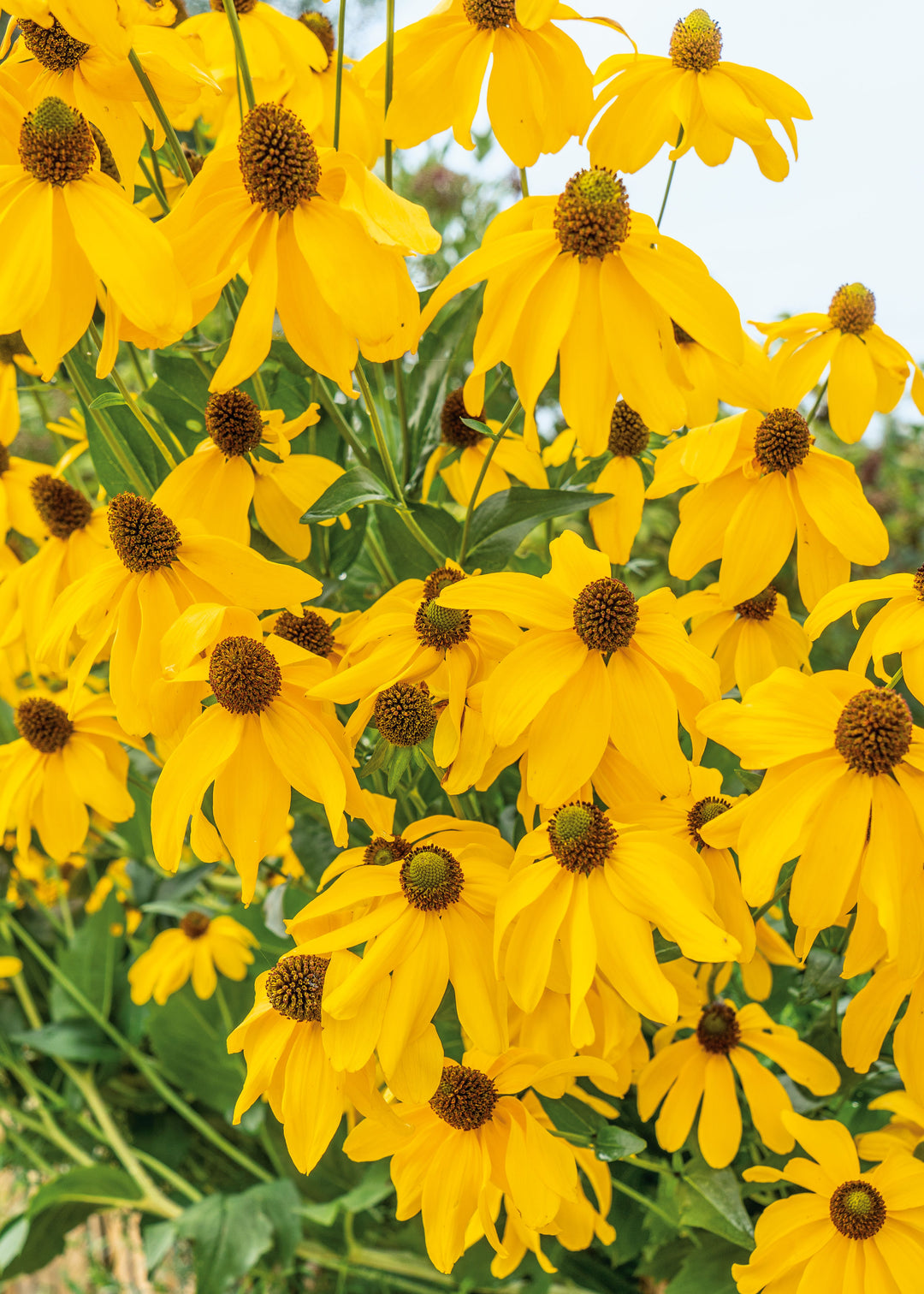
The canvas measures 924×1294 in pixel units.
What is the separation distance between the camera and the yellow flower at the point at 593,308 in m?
0.35

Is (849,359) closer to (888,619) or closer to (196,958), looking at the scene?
(888,619)

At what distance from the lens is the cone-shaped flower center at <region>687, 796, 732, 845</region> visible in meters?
0.40

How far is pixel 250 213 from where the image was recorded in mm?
359

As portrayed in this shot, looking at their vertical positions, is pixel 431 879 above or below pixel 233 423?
below

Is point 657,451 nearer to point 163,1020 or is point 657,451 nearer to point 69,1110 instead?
point 163,1020

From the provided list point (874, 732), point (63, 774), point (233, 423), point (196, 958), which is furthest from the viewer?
point (196, 958)

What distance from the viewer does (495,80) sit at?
409 millimetres

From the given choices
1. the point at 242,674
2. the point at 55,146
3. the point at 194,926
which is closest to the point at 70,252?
the point at 55,146

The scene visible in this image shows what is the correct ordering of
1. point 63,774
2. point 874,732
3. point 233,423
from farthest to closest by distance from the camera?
point 63,774 < point 233,423 < point 874,732

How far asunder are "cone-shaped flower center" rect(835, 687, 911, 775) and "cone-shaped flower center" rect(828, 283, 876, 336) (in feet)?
0.75

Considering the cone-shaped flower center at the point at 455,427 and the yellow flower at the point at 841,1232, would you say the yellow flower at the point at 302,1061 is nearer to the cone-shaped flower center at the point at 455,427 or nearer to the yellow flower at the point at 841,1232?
the yellow flower at the point at 841,1232

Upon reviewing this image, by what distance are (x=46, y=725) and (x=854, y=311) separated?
1.49 feet

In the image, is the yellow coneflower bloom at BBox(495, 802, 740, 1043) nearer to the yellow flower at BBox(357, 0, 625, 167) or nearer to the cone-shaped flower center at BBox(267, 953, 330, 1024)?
the cone-shaped flower center at BBox(267, 953, 330, 1024)

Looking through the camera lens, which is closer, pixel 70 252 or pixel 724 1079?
pixel 70 252
